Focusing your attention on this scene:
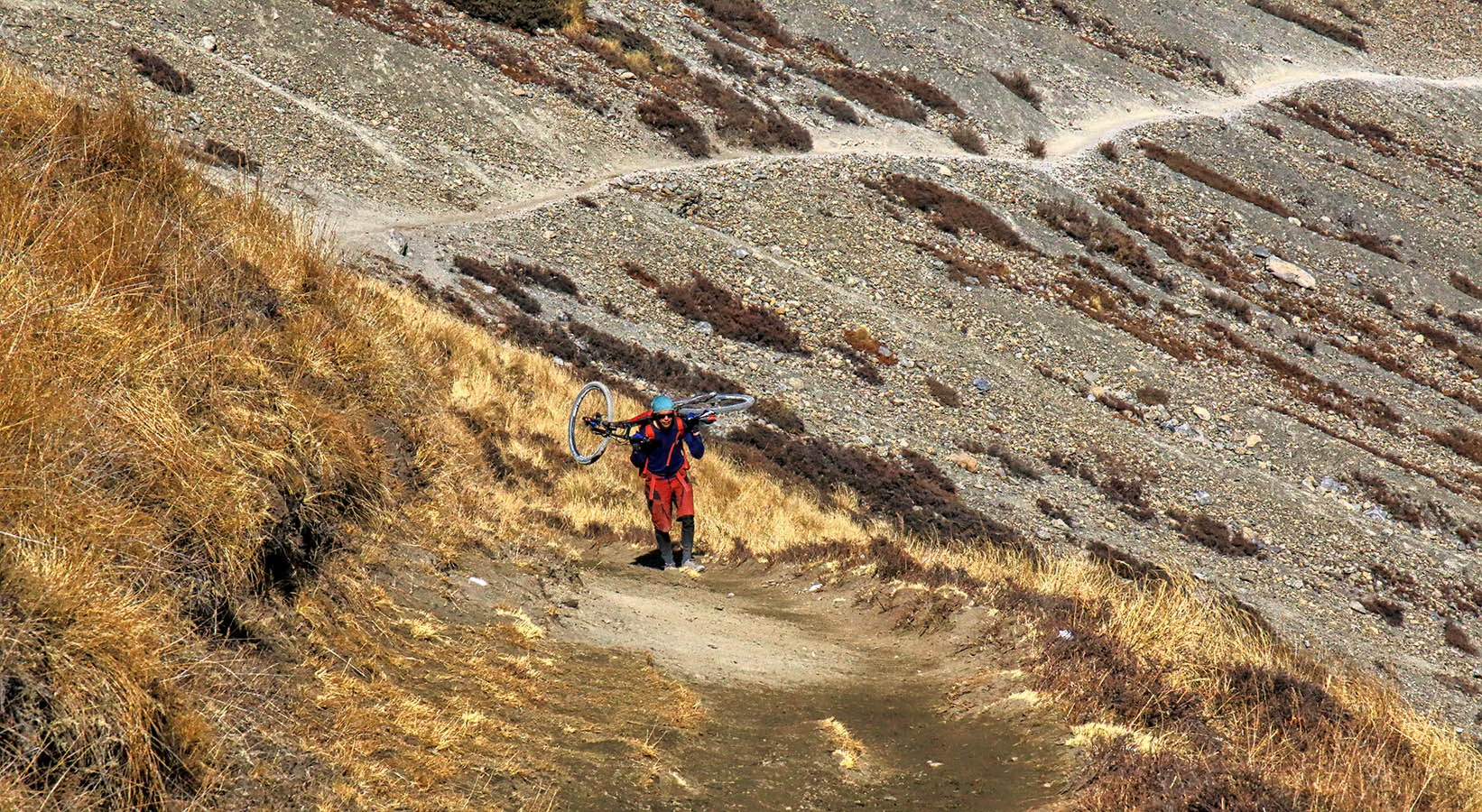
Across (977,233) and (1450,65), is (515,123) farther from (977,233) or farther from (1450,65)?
(1450,65)

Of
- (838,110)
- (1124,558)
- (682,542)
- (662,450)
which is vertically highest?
(662,450)

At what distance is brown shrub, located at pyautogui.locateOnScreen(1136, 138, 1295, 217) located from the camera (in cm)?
5041

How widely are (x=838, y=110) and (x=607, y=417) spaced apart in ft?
118

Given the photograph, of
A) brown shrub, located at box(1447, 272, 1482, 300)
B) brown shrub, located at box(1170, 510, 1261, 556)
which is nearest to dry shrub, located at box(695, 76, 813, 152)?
brown shrub, located at box(1170, 510, 1261, 556)

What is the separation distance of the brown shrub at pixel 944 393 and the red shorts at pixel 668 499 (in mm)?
18169

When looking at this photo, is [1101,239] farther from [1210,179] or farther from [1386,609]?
[1386,609]

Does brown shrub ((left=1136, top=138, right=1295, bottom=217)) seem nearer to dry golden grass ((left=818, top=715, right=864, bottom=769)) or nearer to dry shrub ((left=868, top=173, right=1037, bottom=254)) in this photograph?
dry shrub ((left=868, top=173, right=1037, bottom=254))

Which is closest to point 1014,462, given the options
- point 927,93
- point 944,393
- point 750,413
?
point 944,393

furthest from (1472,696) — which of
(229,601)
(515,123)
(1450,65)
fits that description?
(1450,65)

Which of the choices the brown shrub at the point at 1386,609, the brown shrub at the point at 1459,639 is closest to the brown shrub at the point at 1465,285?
the brown shrub at the point at 1459,639

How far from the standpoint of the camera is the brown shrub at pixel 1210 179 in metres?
50.4

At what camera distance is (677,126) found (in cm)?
4241

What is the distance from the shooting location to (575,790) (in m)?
5.64

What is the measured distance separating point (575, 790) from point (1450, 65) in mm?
93179
